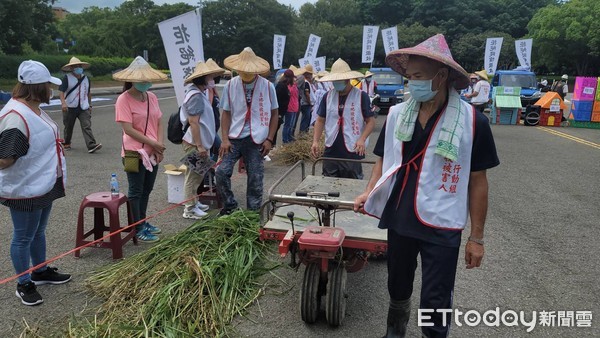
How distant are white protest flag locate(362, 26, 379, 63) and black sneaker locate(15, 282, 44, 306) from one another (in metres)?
18.7

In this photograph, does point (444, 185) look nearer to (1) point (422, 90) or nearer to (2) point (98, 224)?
(1) point (422, 90)

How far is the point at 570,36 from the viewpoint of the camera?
43.3 meters

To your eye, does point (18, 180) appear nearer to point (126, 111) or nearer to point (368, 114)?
point (126, 111)

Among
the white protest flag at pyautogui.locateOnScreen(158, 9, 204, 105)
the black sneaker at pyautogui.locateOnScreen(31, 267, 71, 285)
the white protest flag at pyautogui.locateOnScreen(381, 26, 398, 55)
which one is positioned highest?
the white protest flag at pyautogui.locateOnScreen(381, 26, 398, 55)

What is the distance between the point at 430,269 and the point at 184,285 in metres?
1.88

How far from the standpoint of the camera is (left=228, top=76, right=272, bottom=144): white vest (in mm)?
5039

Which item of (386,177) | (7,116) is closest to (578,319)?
(386,177)

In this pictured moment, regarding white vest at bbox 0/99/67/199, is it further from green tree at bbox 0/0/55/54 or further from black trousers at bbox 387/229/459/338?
green tree at bbox 0/0/55/54

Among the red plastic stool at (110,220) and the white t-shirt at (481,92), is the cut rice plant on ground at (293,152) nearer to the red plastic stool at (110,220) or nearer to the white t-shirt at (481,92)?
the red plastic stool at (110,220)

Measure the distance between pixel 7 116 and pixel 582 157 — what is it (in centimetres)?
1097

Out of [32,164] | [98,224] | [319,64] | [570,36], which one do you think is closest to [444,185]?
[32,164]

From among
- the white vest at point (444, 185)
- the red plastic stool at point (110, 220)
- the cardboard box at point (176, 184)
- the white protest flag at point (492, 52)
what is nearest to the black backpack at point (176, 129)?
the cardboard box at point (176, 184)

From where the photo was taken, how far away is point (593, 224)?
18.6 ft

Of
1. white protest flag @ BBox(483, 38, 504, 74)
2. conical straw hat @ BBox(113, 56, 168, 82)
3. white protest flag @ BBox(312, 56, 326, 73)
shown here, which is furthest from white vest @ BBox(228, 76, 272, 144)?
white protest flag @ BBox(483, 38, 504, 74)
